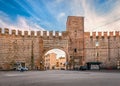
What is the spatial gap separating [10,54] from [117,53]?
19.6m

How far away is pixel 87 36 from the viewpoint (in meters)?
43.2

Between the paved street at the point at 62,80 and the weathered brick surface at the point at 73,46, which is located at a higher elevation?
the weathered brick surface at the point at 73,46

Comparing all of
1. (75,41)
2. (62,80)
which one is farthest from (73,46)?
(62,80)

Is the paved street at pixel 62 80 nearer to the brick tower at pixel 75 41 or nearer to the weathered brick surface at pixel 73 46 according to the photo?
the weathered brick surface at pixel 73 46

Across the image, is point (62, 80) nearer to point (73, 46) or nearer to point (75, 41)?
point (73, 46)

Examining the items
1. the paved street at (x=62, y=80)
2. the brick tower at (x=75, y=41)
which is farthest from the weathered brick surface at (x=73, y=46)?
the paved street at (x=62, y=80)

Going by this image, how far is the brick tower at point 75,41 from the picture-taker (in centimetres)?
4275

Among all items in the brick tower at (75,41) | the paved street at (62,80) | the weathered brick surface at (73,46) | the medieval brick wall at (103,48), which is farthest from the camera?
the brick tower at (75,41)

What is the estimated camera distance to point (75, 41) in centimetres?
4306

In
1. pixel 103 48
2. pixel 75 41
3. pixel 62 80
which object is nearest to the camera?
pixel 62 80

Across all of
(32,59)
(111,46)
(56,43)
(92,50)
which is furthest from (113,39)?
(32,59)

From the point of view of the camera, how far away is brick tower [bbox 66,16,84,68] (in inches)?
1683

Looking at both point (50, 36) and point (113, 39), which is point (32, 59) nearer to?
point (50, 36)

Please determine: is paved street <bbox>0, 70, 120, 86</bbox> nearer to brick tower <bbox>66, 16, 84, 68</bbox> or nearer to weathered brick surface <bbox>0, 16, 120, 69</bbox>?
weathered brick surface <bbox>0, 16, 120, 69</bbox>
